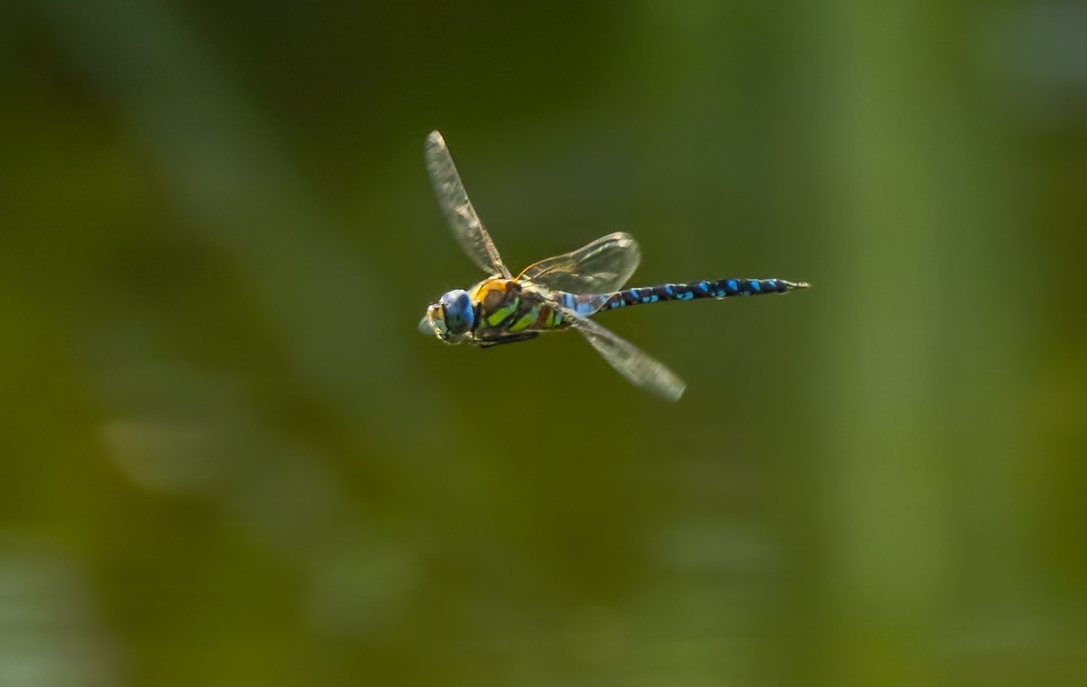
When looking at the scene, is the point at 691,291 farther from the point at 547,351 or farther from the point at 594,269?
the point at 547,351

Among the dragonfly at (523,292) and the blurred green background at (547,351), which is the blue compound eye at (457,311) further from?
the blurred green background at (547,351)

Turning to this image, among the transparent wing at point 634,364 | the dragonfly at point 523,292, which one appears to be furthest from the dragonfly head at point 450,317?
the transparent wing at point 634,364

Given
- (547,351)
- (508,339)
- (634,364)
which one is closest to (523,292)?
(508,339)

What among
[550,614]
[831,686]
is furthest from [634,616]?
[831,686]

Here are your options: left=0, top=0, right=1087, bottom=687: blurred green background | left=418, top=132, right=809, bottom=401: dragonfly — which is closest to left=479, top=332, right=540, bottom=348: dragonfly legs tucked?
left=418, top=132, right=809, bottom=401: dragonfly

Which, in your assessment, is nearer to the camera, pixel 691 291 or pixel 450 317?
pixel 450 317

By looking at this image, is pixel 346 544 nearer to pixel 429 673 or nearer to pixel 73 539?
pixel 429 673
